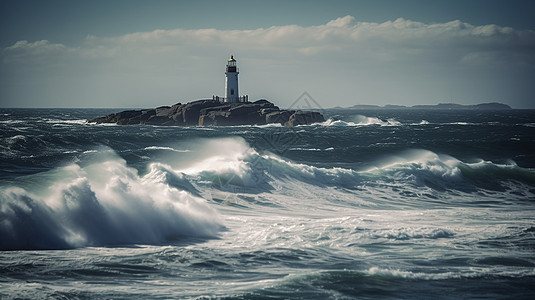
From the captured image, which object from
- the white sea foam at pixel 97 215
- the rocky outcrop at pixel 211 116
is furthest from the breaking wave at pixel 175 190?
the rocky outcrop at pixel 211 116

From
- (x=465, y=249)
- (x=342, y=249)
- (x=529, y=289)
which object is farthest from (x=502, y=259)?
(x=342, y=249)

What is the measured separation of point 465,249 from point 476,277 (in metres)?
1.79

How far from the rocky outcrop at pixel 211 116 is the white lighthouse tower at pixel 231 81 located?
1.49 m

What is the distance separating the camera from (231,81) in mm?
61906

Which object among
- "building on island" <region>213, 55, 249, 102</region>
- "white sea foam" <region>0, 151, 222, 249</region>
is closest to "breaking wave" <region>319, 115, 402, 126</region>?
"building on island" <region>213, 55, 249, 102</region>

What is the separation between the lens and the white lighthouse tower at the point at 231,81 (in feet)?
202

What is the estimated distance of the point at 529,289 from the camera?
23.3 feet

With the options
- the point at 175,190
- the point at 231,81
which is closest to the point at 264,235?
the point at 175,190

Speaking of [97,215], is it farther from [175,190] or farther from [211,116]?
[211,116]

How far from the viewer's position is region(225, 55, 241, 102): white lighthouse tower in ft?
202

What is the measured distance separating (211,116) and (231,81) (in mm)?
7451

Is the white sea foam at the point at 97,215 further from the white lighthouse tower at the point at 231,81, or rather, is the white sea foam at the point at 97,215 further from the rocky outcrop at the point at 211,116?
the white lighthouse tower at the point at 231,81

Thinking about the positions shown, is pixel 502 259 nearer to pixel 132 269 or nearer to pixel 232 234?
pixel 232 234

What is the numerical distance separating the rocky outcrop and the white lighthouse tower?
4.88 feet
